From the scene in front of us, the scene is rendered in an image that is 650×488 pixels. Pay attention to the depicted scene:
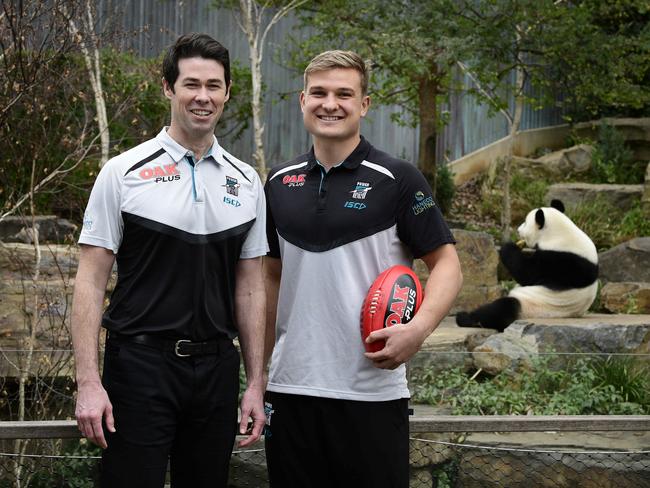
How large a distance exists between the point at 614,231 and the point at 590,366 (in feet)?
23.4

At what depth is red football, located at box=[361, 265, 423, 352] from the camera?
3.16 m

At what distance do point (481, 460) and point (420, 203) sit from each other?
181 centimetres

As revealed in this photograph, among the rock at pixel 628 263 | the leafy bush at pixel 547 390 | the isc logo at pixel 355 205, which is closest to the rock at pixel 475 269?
the rock at pixel 628 263

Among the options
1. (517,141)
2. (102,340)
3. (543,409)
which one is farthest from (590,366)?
(517,141)

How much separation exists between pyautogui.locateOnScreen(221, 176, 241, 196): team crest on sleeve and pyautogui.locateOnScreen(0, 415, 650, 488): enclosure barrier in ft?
4.88

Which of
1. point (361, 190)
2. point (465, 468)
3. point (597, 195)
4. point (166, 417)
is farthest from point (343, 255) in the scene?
point (597, 195)

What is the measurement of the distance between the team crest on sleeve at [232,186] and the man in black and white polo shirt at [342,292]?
0.78 ft

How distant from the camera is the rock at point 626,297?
31.6 feet

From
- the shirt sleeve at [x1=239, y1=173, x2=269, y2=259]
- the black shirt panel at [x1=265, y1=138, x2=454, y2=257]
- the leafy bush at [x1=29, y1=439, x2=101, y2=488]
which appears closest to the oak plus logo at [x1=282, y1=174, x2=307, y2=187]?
the black shirt panel at [x1=265, y1=138, x2=454, y2=257]

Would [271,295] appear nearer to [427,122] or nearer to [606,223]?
[427,122]

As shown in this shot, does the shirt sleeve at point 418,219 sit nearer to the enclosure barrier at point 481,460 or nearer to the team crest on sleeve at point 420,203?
the team crest on sleeve at point 420,203

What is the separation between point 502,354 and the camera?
7.13 metres

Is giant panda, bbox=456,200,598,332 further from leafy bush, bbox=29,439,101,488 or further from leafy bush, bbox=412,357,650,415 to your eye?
leafy bush, bbox=29,439,101,488

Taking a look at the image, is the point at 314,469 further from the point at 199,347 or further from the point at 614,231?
the point at 614,231
